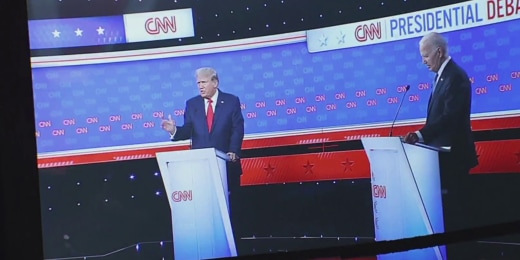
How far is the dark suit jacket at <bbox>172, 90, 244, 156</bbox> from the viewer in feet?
7.43

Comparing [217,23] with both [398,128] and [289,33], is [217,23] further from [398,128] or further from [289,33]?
[398,128]

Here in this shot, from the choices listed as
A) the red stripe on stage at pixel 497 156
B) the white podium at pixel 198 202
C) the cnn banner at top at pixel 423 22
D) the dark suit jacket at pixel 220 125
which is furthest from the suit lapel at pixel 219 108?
the red stripe on stage at pixel 497 156

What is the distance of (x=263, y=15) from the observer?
2.29 meters

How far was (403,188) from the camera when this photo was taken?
235 cm

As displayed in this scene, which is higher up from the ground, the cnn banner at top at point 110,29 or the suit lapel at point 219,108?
the cnn banner at top at point 110,29

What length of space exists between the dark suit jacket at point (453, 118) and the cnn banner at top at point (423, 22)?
14 cm

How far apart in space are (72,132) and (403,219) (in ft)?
3.79

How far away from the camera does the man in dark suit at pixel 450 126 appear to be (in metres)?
2.32

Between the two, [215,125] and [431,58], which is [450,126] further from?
[215,125]

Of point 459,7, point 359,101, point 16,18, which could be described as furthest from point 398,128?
point 16,18

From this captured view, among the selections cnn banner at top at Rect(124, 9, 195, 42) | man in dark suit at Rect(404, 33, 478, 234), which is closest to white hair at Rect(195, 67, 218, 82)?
cnn banner at top at Rect(124, 9, 195, 42)

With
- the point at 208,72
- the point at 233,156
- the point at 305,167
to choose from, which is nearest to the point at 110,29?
the point at 208,72

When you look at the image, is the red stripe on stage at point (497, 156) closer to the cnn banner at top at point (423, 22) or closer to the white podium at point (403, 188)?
the white podium at point (403, 188)

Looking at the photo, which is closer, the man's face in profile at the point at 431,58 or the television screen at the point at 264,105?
the television screen at the point at 264,105
